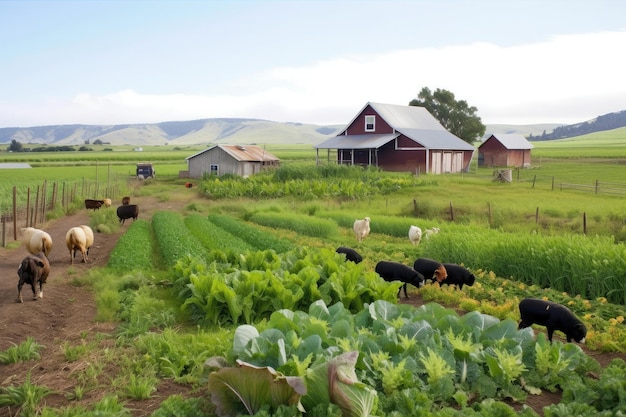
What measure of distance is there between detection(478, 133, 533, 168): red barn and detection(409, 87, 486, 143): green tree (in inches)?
389

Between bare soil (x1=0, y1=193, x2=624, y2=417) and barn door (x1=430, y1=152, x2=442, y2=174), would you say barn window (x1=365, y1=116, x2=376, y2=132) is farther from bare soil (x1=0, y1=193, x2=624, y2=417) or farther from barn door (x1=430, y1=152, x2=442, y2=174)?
bare soil (x1=0, y1=193, x2=624, y2=417)

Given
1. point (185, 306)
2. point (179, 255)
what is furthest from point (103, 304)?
point (179, 255)

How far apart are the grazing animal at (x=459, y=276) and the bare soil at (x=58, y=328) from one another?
90 cm

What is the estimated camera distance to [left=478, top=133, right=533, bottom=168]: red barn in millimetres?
60625

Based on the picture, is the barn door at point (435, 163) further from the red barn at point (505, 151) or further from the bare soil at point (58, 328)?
the bare soil at point (58, 328)

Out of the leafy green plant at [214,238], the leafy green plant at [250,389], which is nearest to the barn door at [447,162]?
the leafy green plant at [214,238]

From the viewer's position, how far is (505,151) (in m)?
60.6

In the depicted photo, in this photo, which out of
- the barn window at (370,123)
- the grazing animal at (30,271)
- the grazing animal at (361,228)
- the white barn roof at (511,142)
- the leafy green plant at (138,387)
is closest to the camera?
the leafy green plant at (138,387)

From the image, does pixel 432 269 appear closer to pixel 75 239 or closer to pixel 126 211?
pixel 75 239

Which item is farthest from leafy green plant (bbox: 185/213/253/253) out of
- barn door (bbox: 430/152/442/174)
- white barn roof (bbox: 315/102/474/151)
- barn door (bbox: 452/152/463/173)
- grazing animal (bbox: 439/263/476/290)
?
barn door (bbox: 452/152/463/173)

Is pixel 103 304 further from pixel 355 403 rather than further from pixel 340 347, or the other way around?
pixel 355 403

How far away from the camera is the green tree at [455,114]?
2881 inches

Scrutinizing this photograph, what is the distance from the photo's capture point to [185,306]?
1039 cm

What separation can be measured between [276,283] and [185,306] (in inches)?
75.4
